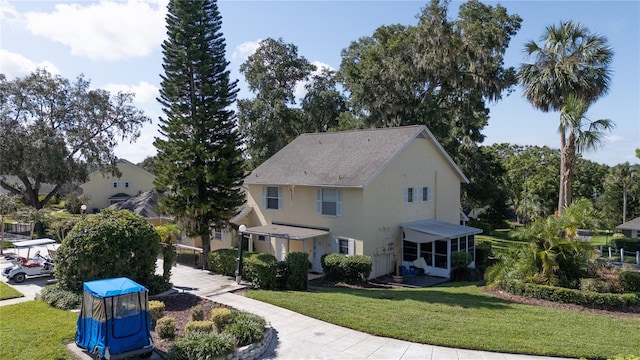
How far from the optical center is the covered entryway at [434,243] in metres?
21.0

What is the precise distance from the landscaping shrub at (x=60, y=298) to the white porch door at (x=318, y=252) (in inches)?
445

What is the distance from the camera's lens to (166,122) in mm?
20469

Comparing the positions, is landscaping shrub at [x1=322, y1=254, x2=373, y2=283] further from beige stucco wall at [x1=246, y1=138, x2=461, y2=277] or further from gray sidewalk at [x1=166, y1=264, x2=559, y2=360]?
gray sidewalk at [x1=166, y1=264, x2=559, y2=360]

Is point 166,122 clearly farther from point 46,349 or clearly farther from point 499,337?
point 499,337

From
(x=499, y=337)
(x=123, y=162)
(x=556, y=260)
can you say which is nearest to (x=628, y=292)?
(x=556, y=260)

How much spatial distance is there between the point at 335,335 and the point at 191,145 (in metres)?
12.3

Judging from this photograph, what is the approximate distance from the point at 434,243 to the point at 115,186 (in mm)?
40291

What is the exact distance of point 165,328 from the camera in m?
10.5

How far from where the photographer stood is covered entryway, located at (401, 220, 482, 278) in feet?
68.9

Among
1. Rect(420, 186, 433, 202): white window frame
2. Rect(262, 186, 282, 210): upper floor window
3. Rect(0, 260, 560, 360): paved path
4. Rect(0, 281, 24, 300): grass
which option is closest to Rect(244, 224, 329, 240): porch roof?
Rect(262, 186, 282, 210): upper floor window

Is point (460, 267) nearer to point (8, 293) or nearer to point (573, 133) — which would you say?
point (573, 133)

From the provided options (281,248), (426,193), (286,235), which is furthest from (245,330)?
(426,193)

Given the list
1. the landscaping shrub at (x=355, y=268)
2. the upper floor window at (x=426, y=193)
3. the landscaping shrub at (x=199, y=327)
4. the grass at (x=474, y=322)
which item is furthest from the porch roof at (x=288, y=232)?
the landscaping shrub at (x=199, y=327)

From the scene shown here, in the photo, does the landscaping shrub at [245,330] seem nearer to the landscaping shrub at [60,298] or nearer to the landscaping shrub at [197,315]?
the landscaping shrub at [197,315]
